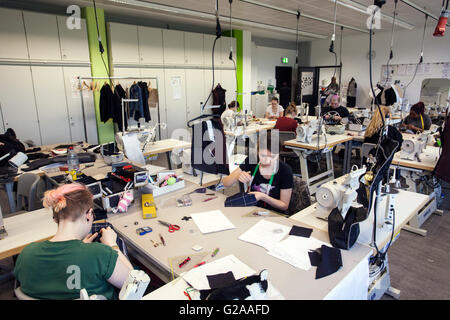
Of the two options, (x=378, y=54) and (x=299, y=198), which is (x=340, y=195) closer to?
(x=299, y=198)

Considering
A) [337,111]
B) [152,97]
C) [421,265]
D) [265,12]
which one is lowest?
[421,265]

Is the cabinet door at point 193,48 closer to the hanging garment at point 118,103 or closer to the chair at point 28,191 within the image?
the hanging garment at point 118,103

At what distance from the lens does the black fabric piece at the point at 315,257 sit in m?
1.42

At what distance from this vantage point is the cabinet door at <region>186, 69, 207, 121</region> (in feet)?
23.4

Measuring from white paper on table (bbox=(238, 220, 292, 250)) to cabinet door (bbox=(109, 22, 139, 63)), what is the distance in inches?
206

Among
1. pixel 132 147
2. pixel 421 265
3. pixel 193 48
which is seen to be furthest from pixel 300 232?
pixel 193 48

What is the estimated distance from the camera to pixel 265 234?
1693 millimetres

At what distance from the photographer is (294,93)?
10633mm

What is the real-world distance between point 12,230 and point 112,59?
4.71 metres

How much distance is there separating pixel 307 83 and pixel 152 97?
6238mm

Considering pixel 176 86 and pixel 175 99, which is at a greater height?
pixel 176 86

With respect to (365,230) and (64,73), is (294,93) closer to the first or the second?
(64,73)
